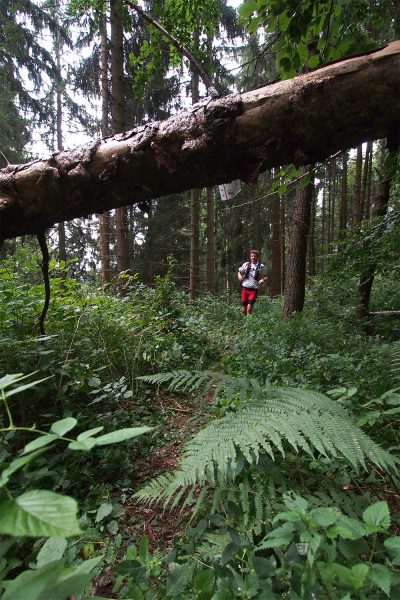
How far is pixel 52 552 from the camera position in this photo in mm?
822

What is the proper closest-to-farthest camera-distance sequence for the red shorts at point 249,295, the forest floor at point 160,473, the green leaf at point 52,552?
the green leaf at point 52,552, the forest floor at point 160,473, the red shorts at point 249,295

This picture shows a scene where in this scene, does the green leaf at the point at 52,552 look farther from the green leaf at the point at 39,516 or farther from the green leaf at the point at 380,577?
the green leaf at the point at 380,577

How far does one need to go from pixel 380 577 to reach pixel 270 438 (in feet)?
2.17

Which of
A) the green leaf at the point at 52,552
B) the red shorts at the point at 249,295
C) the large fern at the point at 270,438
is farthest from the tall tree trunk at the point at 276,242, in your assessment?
the green leaf at the point at 52,552

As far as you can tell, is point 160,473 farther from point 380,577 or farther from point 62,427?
point 62,427

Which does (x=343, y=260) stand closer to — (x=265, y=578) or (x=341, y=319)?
(x=341, y=319)

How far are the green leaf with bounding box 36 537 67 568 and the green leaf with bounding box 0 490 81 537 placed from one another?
0.44 metres

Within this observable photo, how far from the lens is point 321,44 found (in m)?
2.39

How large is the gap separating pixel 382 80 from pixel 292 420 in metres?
1.66

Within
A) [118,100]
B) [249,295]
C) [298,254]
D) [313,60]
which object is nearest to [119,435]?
[313,60]

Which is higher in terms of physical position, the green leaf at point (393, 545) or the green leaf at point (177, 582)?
the green leaf at point (393, 545)

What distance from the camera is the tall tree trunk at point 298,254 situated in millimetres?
6082

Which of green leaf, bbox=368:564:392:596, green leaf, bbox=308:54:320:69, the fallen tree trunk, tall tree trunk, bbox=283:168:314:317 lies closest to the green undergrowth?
green leaf, bbox=368:564:392:596

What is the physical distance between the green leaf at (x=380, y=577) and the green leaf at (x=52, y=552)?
0.77 metres
